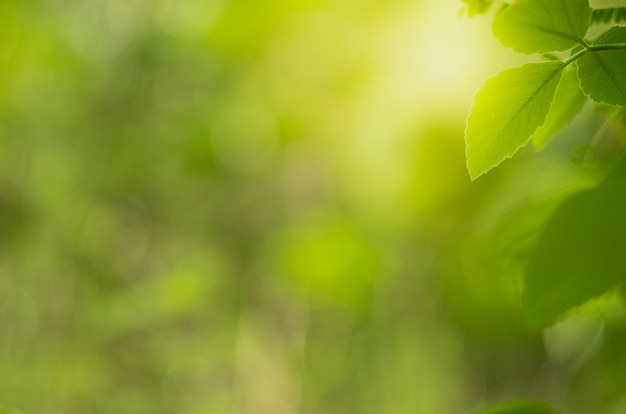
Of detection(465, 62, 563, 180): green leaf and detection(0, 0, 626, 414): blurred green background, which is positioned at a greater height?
detection(465, 62, 563, 180): green leaf

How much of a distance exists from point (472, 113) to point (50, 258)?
1778 mm

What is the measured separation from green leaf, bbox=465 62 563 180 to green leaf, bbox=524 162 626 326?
0.03m

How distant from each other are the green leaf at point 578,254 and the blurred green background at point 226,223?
0.81m

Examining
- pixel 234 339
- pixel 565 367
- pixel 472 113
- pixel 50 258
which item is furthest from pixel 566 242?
pixel 50 258

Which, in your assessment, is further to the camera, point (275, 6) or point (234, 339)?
point (234, 339)

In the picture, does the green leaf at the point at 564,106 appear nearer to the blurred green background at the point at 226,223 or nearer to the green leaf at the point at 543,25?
the green leaf at the point at 543,25

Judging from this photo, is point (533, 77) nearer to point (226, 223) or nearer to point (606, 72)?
point (606, 72)

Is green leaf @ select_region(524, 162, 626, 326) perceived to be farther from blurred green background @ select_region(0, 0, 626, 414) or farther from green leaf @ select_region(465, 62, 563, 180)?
blurred green background @ select_region(0, 0, 626, 414)

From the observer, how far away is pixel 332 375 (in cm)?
167

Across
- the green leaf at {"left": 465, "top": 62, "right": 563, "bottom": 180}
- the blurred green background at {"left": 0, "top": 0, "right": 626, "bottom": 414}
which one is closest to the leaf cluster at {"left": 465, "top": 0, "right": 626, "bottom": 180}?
the green leaf at {"left": 465, "top": 62, "right": 563, "bottom": 180}

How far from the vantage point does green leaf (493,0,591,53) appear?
0.54ft

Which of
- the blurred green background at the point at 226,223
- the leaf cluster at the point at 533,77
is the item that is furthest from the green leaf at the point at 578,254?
the blurred green background at the point at 226,223

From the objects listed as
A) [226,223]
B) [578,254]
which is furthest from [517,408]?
[226,223]

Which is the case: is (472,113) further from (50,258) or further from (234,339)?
(50,258)
